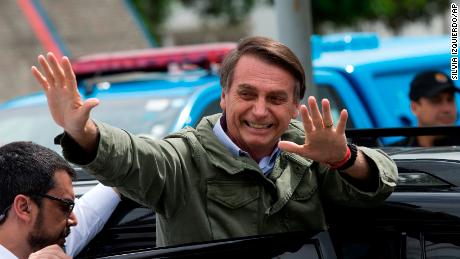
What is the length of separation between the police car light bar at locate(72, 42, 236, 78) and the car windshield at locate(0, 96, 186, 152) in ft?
3.54

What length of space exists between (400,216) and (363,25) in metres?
32.7

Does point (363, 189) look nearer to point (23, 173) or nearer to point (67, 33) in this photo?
point (23, 173)

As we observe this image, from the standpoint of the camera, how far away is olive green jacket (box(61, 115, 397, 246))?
2.60 meters

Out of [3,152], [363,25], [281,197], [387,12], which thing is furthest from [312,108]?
[363,25]

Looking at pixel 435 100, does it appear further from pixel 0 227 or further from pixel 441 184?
pixel 0 227

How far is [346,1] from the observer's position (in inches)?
1153

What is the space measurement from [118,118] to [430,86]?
1.76m

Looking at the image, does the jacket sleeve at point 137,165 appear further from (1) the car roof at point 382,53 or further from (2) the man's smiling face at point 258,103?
(1) the car roof at point 382,53

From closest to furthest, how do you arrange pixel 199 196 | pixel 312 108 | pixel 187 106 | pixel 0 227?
pixel 312 108
pixel 199 196
pixel 0 227
pixel 187 106

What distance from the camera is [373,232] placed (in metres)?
2.63

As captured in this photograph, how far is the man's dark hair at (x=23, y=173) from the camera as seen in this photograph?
287 centimetres

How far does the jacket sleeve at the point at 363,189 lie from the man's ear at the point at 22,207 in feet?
2.77

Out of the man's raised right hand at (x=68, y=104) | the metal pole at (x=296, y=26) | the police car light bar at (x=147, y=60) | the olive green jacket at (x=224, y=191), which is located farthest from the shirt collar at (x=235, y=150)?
the police car light bar at (x=147, y=60)

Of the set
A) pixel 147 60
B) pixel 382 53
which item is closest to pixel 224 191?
pixel 382 53
